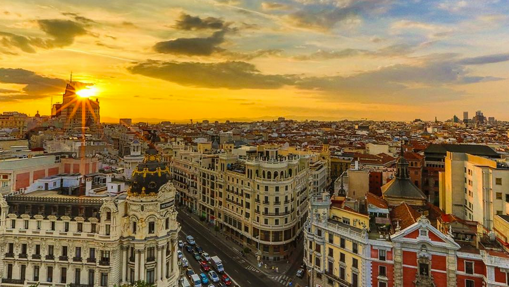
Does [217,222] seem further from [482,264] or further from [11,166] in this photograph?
[482,264]

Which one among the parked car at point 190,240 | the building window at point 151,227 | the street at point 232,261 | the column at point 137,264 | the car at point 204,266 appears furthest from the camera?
the parked car at point 190,240

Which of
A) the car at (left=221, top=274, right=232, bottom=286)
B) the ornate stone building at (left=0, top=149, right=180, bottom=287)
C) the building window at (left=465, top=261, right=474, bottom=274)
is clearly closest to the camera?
the building window at (left=465, top=261, right=474, bottom=274)

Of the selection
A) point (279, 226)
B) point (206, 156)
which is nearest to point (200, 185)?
point (206, 156)

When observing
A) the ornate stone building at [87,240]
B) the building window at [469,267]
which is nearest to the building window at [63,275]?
the ornate stone building at [87,240]

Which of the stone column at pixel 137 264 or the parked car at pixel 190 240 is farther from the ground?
the stone column at pixel 137 264

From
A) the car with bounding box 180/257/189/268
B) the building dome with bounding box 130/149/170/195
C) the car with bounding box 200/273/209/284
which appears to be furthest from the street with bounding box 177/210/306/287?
the building dome with bounding box 130/149/170/195

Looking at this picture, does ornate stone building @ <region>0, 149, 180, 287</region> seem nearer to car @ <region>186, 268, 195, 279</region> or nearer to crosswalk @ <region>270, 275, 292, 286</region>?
car @ <region>186, 268, 195, 279</region>

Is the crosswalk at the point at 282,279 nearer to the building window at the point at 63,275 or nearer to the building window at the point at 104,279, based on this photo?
the building window at the point at 104,279
